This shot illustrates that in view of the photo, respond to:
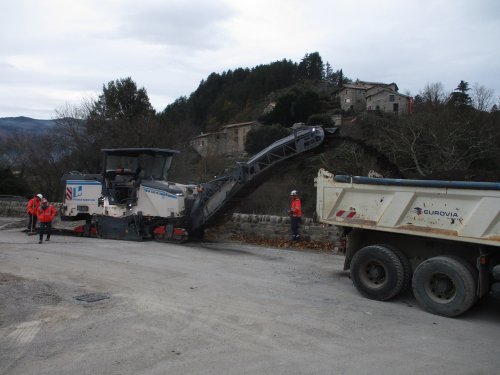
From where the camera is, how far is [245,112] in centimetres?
7825

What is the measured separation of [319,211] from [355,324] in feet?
8.97

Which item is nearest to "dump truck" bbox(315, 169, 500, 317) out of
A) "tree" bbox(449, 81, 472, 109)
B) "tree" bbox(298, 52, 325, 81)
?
"tree" bbox(449, 81, 472, 109)

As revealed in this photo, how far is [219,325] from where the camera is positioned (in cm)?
627

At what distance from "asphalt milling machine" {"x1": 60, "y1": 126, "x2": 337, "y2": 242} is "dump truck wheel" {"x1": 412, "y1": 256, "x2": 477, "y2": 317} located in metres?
6.42

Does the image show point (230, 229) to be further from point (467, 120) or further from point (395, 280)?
point (467, 120)

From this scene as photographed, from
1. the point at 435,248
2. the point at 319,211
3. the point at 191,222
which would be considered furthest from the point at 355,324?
the point at 191,222

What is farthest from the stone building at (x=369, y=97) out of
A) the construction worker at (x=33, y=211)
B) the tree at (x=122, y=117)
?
the construction worker at (x=33, y=211)

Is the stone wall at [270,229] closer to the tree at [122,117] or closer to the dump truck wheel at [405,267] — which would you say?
the dump truck wheel at [405,267]

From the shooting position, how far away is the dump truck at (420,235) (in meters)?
6.90

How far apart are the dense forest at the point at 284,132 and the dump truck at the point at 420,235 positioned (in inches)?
62.4

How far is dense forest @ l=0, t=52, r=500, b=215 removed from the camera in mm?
22734

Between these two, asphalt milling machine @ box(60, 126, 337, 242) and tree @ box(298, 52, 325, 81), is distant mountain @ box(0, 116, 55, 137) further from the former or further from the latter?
tree @ box(298, 52, 325, 81)

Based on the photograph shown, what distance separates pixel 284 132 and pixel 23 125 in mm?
25591

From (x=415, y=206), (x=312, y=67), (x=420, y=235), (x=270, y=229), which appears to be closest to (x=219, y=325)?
(x=420, y=235)
